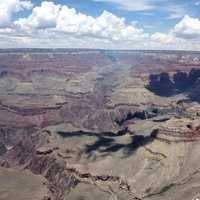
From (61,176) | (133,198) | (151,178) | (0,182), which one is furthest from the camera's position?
(61,176)

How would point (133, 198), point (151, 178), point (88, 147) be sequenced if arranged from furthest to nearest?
point (88, 147) → point (151, 178) → point (133, 198)

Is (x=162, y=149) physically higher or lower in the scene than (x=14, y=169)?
higher

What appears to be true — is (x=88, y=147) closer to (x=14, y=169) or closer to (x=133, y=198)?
(x=14, y=169)

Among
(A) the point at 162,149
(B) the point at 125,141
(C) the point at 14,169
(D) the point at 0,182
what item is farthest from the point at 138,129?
(D) the point at 0,182

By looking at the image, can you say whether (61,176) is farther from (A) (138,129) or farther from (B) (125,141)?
(A) (138,129)

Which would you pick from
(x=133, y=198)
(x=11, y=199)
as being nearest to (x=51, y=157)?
(x=11, y=199)

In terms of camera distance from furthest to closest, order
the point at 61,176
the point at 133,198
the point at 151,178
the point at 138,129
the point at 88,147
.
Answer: the point at 138,129 → the point at 88,147 → the point at 61,176 → the point at 151,178 → the point at 133,198

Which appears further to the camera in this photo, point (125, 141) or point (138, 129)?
point (138, 129)

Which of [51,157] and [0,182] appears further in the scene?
[51,157]

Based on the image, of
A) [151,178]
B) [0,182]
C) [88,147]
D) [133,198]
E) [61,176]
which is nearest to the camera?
[133,198]
